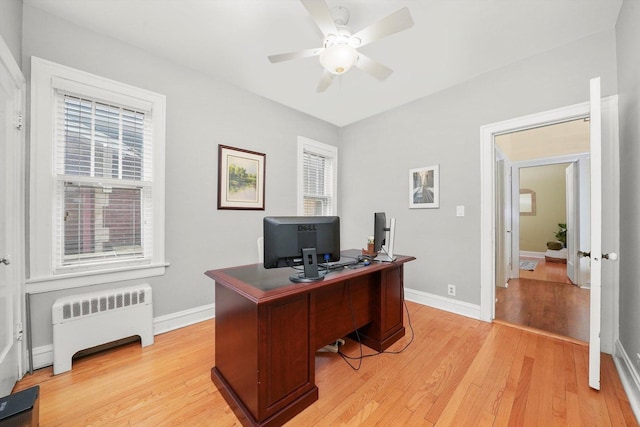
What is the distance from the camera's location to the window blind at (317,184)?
3971 millimetres

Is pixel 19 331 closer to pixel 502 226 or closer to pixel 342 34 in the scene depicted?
pixel 342 34

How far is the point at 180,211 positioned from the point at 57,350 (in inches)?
54.1

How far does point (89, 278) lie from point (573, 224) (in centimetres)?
656

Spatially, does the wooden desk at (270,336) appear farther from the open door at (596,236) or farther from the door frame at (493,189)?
the door frame at (493,189)

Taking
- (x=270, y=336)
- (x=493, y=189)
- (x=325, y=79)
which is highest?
(x=325, y=79)

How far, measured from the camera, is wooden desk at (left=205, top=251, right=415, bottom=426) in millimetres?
1343

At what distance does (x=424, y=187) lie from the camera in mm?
3232

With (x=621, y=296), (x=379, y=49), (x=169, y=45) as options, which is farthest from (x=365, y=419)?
(x=169, y=45)

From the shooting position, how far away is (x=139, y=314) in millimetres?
2186

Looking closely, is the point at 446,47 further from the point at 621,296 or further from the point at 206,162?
the point at 206,162

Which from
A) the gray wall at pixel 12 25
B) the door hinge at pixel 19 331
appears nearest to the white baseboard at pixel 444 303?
the door hinge at pixel 19 331

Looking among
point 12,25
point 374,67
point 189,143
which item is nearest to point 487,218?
point 374,67

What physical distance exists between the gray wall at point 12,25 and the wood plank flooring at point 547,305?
4.80 m

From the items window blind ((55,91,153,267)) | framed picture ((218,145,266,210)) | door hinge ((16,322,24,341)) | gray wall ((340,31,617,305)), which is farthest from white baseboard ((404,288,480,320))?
door hinge ((16,322,24,341))
